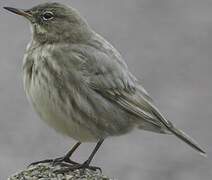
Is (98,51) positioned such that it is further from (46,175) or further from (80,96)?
(46,175)

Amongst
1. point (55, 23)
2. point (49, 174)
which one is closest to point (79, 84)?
point (55, 23)

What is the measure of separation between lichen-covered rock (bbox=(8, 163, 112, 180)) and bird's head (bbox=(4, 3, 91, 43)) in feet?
6.05

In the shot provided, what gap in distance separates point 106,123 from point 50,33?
1.15 m

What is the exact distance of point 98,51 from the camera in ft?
40.8

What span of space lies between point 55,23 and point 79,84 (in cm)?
92

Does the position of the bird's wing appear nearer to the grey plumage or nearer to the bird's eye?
the grey plumage

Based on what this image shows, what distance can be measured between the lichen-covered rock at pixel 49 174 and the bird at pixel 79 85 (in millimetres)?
643

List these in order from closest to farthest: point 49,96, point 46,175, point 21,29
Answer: point 46,175 < point 49,96 < point 21,29

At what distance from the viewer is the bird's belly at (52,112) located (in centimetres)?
1212

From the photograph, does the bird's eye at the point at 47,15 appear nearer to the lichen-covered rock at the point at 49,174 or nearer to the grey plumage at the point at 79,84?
the grey plumage at the point at 79,84

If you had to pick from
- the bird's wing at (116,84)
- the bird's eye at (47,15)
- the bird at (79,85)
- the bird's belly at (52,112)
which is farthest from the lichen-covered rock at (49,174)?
the bird's eye at (47,15)

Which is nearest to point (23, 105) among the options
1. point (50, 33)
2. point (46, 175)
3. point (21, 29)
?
point (21, 29)

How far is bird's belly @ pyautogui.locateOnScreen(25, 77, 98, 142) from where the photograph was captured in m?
12.1

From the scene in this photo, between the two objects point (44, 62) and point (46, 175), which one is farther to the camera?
point (44, 62)
